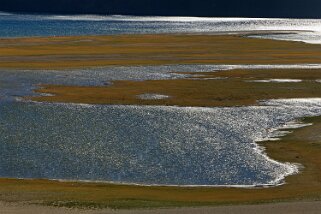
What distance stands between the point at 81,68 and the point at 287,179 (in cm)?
3845

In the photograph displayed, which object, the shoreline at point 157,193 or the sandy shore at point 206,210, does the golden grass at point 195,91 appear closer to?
the shoreline at point 157,193

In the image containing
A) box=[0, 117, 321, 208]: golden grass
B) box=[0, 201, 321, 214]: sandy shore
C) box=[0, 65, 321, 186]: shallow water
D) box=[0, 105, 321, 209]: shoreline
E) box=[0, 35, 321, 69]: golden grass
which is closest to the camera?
box=[0, 201, 321, 214]: sandy shore

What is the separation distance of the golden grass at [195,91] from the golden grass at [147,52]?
41.5 ft

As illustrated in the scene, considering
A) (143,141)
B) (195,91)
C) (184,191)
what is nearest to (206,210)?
(184,191)

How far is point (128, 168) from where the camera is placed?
30594 millimetres

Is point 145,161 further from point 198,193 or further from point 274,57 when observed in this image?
point 274,57

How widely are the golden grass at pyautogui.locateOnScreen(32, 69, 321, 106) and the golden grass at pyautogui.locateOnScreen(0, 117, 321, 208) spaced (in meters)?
18.7

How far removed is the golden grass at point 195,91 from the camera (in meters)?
48.3

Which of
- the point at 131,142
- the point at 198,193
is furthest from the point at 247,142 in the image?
the point at 198,193

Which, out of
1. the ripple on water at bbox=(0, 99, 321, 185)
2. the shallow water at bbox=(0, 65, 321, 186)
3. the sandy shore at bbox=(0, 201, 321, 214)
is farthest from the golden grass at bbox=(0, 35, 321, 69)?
the sandy shore at bbox=(0, 201, 321, 214)

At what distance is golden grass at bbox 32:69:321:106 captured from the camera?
48.3m

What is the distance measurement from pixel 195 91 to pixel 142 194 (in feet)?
86.8

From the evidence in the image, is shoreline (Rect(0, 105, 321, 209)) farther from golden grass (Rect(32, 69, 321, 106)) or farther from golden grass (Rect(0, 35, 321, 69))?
golden grass (Rect(0, 35, 321, 69))

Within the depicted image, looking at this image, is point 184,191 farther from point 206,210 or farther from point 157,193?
point 206,210
